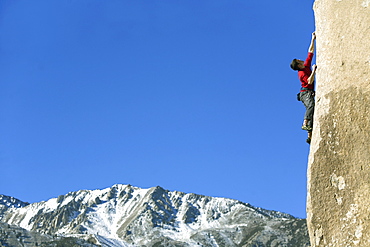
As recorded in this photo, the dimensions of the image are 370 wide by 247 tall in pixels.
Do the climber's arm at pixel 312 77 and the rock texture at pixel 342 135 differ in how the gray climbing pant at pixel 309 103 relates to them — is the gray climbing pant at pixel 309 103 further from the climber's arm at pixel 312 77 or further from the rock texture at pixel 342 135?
the rock texture at pixel 342 135

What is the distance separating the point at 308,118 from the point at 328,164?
1.76 meters

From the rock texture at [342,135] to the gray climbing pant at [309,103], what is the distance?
807 mm

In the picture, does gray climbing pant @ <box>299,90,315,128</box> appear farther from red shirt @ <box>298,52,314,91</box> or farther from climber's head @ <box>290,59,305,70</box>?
climber's head @ <box>290,59,305,70</box>

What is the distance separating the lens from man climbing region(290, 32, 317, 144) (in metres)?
10.8

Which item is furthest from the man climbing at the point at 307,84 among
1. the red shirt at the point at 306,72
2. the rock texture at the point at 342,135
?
the rock texture at the point at 342,135

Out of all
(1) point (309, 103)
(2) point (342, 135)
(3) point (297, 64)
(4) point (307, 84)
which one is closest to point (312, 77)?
(4) point (307, 84)

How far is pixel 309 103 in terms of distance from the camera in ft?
36.2

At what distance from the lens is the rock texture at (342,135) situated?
28.6ft

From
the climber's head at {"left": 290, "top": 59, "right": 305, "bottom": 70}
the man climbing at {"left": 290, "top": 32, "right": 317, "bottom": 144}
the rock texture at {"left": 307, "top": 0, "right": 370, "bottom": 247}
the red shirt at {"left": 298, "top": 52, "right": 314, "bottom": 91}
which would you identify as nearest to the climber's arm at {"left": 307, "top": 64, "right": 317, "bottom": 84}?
the man climbing at {"left": 290, "top": 32, "right": 317, "bottom": 144}

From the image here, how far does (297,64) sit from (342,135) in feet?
9.26

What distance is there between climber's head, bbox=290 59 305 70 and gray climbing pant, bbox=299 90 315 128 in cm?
62

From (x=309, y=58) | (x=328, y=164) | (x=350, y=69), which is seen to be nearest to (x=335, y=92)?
(x=350, y=69)

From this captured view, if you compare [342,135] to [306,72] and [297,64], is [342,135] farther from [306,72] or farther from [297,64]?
[297,64]

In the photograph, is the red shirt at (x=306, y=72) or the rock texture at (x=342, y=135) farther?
the red shirt at (x=306, y=72)
